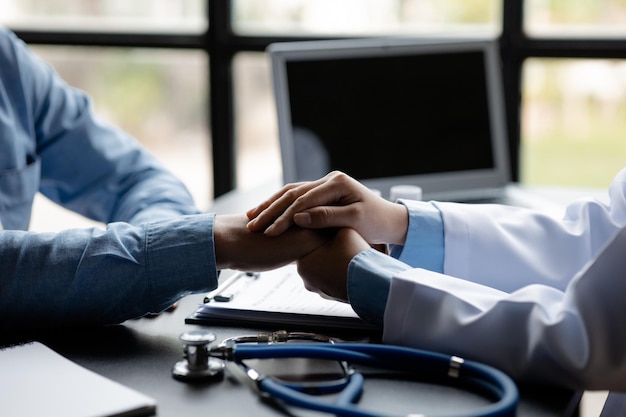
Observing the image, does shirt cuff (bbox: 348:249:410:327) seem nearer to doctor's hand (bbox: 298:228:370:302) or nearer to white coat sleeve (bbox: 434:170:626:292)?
doctor's hand (bbox: 298:228:370:302)

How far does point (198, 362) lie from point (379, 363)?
0.19m

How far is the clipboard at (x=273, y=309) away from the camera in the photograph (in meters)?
1.03

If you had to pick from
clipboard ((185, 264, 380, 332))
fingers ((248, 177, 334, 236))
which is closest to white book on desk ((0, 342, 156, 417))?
clipboard ((185, 264, 380, 332))

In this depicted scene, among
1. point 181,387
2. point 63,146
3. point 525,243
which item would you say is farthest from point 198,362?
point 63,146

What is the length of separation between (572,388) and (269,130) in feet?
6.90

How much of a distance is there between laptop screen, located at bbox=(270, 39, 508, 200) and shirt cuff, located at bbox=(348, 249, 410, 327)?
2.52 ft

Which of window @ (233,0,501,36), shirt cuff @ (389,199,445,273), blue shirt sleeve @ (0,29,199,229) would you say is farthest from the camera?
window @ (233,0,501,36)

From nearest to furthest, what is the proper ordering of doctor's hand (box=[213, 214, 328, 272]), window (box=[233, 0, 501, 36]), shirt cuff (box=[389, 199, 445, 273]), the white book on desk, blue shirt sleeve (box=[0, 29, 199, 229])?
the white book on desk
doctor's hand (box=[213, 214, 328, 272])
shirt cuff (box=[389, 199, 445, 273])
blue shirt sleeve (box=[0, 29, 199, 229])
window (box=[233, 0, 501, 36])

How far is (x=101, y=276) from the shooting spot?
1.00 meters

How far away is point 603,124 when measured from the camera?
256 cm

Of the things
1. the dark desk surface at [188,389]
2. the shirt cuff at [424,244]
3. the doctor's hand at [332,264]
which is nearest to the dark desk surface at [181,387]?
the dark desk surface at [188,389]

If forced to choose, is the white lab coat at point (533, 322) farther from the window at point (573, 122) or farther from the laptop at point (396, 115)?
the window at point (573, 122)

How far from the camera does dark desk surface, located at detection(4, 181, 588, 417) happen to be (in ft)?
2.61

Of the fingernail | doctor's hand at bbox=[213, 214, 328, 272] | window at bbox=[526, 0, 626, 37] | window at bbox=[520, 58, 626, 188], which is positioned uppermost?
window at bbox=[526, 0, 626, 37]
